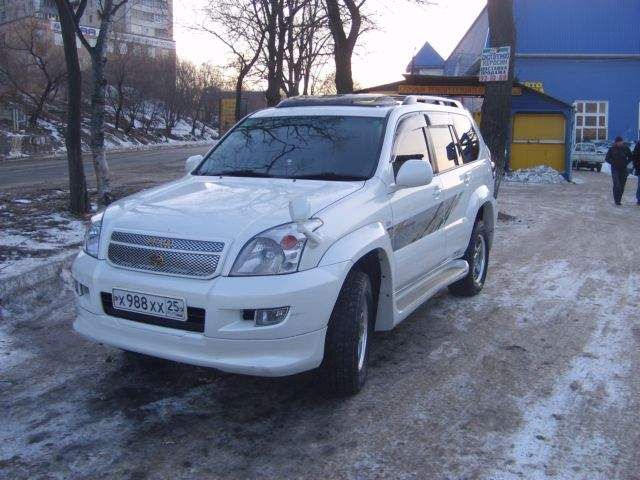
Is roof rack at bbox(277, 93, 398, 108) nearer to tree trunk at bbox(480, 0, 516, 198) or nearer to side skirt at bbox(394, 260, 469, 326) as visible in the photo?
side skirt at bbox(394, 260, 469, 326)

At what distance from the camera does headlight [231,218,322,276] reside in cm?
393

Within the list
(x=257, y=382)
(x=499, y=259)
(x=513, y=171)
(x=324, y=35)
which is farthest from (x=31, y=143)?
(x=257, y=382)

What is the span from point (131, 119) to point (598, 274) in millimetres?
47769

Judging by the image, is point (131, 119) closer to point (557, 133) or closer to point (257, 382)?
point (557, 133)

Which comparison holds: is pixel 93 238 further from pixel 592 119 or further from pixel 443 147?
pixel 592 119

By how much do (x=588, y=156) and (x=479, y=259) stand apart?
2700 centimetres

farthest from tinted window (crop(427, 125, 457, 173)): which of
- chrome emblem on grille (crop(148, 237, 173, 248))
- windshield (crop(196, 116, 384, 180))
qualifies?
chrome emblem on grille (crop(148, 237, 173, 248))

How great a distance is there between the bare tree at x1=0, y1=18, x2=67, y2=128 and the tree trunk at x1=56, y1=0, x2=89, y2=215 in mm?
31389

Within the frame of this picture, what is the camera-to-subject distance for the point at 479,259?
7.34 metres

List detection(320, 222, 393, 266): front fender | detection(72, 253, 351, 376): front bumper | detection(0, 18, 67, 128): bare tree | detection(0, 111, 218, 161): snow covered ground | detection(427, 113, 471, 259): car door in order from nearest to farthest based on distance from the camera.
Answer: detection(72, 253, 351, 376): front bumper, detection(320, 222, 393, 266): front fender, detection(427, 113, 471, 259): car door, detection(0, 111, 218, 161): snow covered ground, detection(0, 18, 67, 128): bare tree

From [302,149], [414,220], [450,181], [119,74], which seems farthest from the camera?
[119,74]

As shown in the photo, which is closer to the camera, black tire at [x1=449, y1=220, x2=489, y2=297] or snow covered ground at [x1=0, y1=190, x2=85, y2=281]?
black tire at [x1=449, y1=220, x2=489, y2=297]

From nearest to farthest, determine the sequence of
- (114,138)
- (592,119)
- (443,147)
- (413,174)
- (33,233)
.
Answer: (413,174)
(443,147)
(33,233)
(592,119)
(114,138)

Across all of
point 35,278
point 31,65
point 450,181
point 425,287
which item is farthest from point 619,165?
point 31,65
